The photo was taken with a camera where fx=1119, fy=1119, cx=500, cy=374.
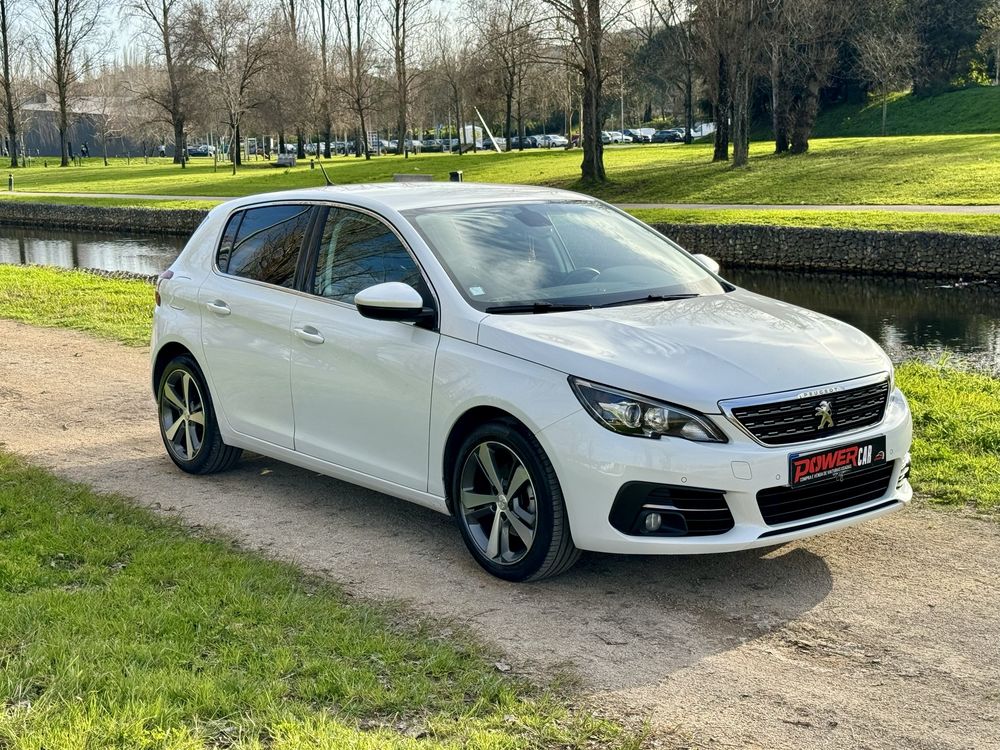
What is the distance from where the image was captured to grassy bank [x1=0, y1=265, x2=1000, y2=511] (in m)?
6.56

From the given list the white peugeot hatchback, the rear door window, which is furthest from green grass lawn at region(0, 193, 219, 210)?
the rear door window

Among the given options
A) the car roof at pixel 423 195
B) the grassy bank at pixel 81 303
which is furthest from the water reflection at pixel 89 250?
the car roof at pixel 423 195

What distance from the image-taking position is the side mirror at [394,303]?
17.4 feet

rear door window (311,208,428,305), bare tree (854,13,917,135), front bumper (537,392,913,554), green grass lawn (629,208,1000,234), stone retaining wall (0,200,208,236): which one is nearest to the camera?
front bumper (537,392,913,554)

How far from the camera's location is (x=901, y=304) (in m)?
18.4

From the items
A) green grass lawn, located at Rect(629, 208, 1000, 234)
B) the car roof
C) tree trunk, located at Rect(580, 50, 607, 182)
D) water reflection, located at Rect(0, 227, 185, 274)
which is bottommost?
water reflection, located at Rect(0, 227, 185, 274)

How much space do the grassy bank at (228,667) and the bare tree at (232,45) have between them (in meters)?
66.1

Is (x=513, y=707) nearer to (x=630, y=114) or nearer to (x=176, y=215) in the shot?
(x=176, y=215)

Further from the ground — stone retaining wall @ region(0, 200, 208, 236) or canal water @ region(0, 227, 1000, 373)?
stone retaining wall @ region(0, 200, 208, 236)

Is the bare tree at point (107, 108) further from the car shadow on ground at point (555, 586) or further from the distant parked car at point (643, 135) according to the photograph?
the car shadow on ground at point (555, 586)

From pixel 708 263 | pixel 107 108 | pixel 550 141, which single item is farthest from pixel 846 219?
pixel 107 108

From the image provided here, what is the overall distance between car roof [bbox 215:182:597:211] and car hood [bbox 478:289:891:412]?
110 cm

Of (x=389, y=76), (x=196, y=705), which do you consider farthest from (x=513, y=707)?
(x=389, y=76)

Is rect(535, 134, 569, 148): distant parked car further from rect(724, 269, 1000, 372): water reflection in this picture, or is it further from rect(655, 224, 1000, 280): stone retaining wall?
rect(724, 269, 1000, 372): water reflection
